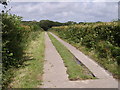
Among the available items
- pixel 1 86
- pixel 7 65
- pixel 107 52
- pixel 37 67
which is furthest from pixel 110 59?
pixel 1 86

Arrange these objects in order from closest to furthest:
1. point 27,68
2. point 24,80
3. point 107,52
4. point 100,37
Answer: point 24,80 → point 27,68 → point 107,52 → point 100,37

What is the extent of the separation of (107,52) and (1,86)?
21.3 feet

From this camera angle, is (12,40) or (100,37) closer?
(12,40)

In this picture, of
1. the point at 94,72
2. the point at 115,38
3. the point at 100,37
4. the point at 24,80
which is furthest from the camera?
the point at 100,37

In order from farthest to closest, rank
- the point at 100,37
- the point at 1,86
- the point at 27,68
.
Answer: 1. the point at 100,37
2. the point at 27,68
3. the point at 1,86

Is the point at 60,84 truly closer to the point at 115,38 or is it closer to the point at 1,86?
the point at 1,86

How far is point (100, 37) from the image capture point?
14.4 meters

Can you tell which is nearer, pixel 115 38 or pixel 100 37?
pixel 115 38

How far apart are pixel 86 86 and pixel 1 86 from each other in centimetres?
268

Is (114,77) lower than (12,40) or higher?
lower

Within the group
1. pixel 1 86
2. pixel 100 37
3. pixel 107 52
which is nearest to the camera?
pixel 1 86

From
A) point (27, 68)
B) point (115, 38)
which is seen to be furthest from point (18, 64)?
point (115, 38)

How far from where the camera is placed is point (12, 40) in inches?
384

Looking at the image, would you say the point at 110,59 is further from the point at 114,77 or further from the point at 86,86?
the point at 86,86
